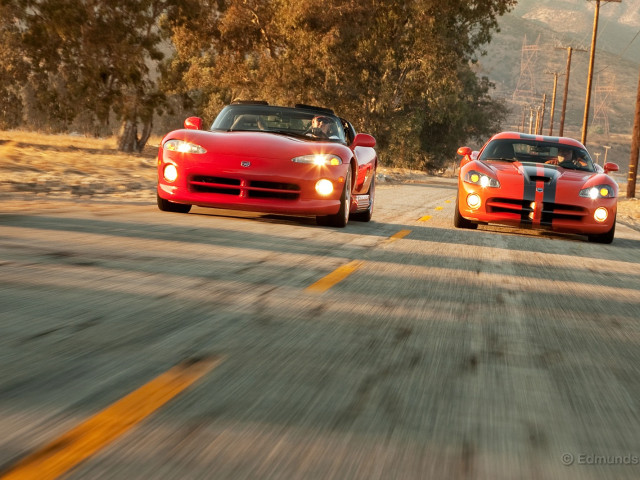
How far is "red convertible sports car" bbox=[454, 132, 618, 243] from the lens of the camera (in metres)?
11.7

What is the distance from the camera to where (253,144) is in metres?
10.3

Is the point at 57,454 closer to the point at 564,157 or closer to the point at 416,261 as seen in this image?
the point at 416,261

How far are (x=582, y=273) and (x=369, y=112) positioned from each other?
119 ft

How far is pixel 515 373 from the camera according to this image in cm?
427

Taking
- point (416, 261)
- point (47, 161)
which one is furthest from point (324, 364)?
point (47, 161)

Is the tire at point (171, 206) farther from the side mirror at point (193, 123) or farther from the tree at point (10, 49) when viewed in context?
the tree at point (10, 49)

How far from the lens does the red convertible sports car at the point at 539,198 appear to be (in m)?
11.7

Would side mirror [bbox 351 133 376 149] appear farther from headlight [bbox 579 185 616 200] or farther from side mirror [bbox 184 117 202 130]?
headlight [bbox 579 185 616 200]

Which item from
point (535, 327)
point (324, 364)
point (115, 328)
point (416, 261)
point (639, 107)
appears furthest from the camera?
A: point (639, 107)

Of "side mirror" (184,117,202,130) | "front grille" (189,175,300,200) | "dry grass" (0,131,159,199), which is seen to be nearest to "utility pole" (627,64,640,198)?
"dry grass" (0,131,159,199)

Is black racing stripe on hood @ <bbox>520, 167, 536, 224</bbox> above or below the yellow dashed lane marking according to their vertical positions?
above

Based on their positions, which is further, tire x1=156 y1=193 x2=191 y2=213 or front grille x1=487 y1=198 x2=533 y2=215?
front grille x1=487 y1=198 x2=533 y2=215

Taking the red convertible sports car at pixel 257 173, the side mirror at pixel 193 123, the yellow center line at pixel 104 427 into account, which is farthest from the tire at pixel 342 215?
the yellow center line at pixel 104 427

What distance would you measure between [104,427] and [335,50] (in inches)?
1397
